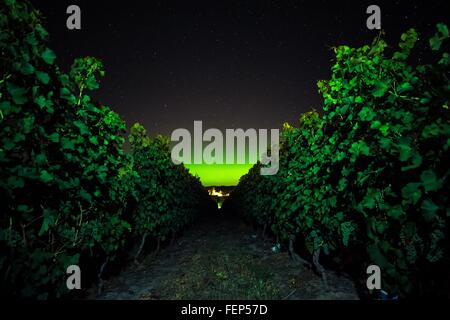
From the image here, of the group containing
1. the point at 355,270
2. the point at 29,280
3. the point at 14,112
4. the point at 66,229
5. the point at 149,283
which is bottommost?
the point at 149,283

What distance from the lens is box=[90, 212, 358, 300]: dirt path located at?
7059 millimetres

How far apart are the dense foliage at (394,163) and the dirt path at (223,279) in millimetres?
1642

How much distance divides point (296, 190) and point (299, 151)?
4.37 ft

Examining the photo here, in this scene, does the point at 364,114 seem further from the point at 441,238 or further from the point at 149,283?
the point at 149,283

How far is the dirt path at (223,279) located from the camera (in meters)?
7.06

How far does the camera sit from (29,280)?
11.3 feet

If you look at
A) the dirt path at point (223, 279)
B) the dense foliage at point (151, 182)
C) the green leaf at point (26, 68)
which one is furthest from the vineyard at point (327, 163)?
the dense foliage at point (151, 182)

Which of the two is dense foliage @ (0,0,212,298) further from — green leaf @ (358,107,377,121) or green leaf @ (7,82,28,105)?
green leaf @ (358,107,377,121)

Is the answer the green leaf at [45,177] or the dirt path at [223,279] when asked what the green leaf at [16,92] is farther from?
the dirt path at [223,279]

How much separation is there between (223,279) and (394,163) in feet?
19.9

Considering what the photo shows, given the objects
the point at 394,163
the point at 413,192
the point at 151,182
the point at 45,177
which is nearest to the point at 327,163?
the point at 394,163

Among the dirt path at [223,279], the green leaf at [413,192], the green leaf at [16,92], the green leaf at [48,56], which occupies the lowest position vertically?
the dirt path at [223,279]
